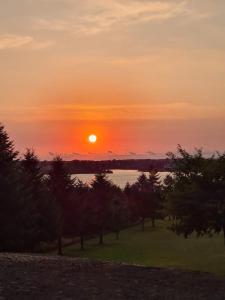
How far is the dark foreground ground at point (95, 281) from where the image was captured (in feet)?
41.9

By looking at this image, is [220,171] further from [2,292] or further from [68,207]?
[68,207]

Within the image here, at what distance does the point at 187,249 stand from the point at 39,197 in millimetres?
14370

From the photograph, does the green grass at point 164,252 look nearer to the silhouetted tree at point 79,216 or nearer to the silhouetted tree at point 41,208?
the silhouetted tree at point 79,216

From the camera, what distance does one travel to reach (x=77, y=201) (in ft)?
177

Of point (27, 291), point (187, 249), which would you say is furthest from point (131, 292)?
point (187, 249)

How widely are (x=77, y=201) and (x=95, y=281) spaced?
130 ft

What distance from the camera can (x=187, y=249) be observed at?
162 ft

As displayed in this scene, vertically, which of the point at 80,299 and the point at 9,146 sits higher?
the point at 9,146

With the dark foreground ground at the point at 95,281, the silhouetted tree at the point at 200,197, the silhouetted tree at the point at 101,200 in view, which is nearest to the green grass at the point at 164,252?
the silhouetted tree at the point at 101,200

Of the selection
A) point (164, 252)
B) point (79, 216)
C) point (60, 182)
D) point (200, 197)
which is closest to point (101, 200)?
point (79, 216)

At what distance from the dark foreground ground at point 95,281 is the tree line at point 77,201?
523cm

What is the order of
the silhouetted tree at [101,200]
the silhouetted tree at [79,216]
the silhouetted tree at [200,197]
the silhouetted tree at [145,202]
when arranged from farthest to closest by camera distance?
the silhouetted tree at [145,202]
the silhouetted tree at [101,200]
the silhouetted tree at [79,216]
the silhouetted tree at [200,197]

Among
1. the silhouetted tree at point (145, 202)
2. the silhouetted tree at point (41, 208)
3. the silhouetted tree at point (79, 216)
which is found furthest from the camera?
the silhouetted tree at point (145, 202)

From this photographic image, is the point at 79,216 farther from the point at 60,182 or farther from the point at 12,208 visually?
the point at 12,208
